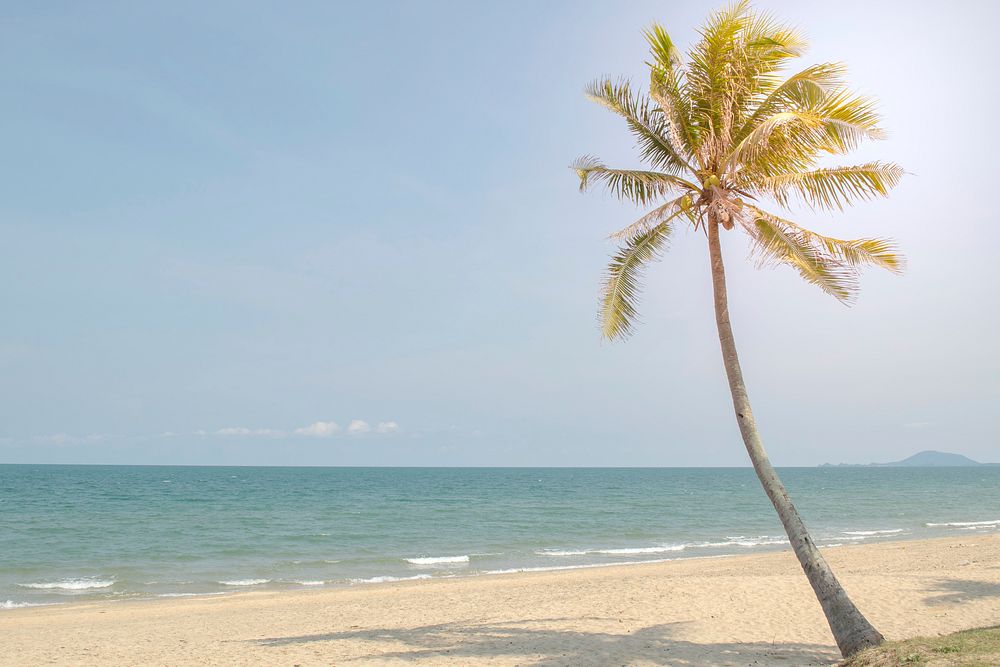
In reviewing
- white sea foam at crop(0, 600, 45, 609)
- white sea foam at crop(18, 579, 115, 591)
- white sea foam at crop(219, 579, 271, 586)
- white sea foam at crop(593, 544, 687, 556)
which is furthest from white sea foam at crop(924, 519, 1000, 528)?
white sea foam at crop(0, 600, 45, 609)

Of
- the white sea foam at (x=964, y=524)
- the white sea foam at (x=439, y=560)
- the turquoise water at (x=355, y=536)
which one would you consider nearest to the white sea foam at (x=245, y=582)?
the turquoise water at (x=355, y=536)

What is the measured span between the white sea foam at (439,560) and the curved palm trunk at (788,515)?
16.5 meters

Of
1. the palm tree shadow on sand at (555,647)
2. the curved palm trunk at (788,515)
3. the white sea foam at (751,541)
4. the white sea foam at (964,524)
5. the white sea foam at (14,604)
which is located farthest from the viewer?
the white sea foam at (964,524)

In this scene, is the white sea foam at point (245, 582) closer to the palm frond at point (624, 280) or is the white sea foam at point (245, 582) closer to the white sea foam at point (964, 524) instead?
the palm frond at point (624, 280)

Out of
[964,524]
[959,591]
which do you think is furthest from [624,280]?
[964,524]

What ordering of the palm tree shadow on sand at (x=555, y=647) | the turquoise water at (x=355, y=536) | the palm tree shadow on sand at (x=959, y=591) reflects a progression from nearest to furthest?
1. the palm tree shadow on sand at (x=555, y=647)
2. the palm tree shadow on sand at (x=959, y=591)
3. the turquoise water at (x=355, y=536)

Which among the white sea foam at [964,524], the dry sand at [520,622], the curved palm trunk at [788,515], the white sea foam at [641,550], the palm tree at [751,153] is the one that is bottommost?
the white sea foam at [641,550]

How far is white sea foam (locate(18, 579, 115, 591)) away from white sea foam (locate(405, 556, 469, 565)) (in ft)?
28.8

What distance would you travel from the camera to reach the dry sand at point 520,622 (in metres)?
10.2

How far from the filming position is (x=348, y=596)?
1691 centimetres

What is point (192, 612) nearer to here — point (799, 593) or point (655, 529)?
point (799, 593)

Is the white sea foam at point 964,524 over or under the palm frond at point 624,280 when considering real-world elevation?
under

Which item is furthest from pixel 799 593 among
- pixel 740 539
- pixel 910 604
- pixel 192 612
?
pixel 740 539

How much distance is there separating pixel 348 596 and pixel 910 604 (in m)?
11.5
